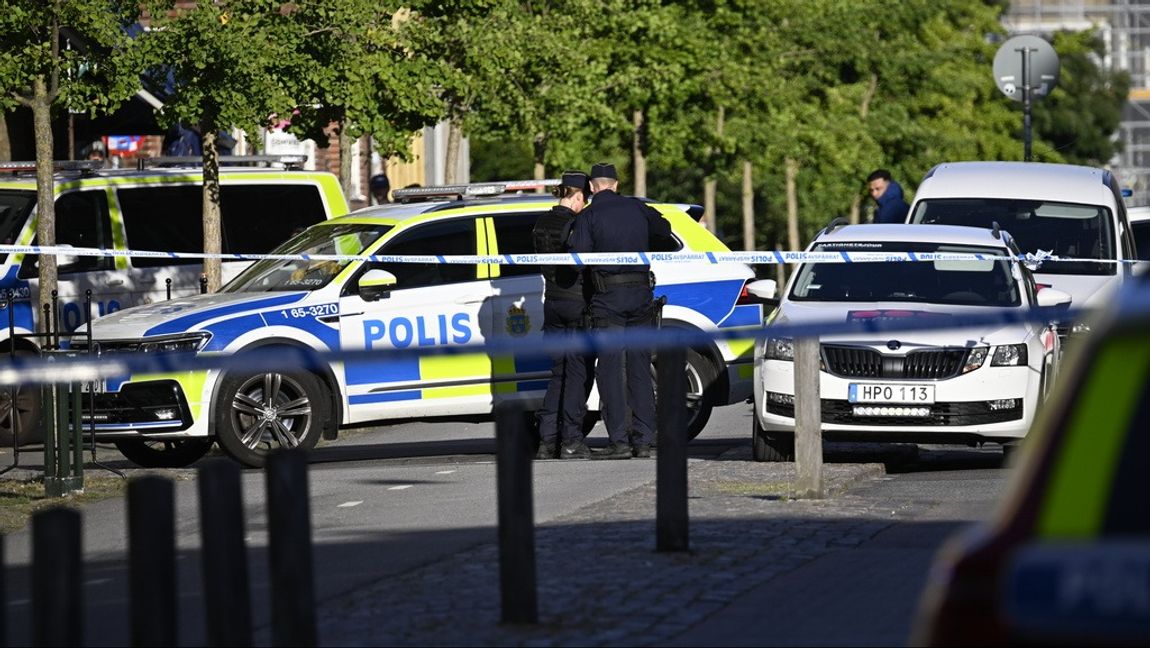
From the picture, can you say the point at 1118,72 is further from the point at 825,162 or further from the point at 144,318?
the point at 144,318

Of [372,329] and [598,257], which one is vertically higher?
[598,257]

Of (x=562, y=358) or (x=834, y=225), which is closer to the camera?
(x=562, y=358)

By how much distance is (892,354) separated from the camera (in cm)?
1221

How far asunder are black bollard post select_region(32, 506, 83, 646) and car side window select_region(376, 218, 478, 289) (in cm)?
872

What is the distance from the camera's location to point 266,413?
1352 centimetres

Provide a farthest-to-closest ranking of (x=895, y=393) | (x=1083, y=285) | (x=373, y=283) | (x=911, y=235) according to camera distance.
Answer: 1. (x=1083, y=285)
2. (x=373, y=283)
3. (x=911, y=235)
4. (x=895, y=393)

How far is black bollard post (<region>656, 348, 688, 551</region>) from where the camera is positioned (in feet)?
26.7

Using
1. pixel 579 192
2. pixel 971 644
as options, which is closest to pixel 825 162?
pixel 579 192

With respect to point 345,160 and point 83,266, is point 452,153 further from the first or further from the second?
point 83,266

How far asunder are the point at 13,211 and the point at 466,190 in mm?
3413

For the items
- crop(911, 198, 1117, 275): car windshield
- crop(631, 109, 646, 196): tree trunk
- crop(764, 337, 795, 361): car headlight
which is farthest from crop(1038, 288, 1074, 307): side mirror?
crop(631, 109, 646, 196): tree trunk

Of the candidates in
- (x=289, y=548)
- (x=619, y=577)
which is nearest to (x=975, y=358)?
(x=619, y=577)

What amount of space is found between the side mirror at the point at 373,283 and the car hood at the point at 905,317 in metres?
2.53

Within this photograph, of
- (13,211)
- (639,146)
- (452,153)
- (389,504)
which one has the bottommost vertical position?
(389,504)
